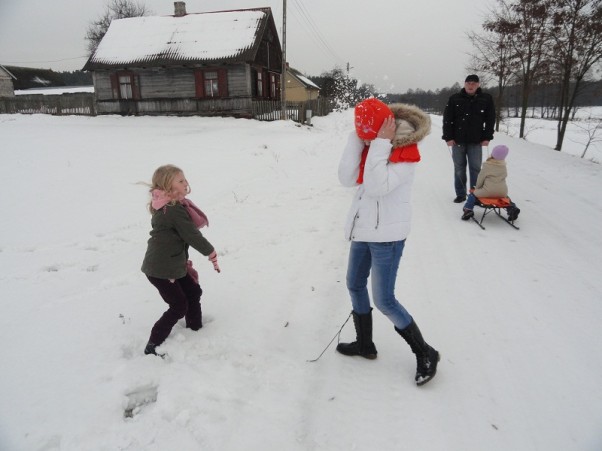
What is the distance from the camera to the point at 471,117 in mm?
6254

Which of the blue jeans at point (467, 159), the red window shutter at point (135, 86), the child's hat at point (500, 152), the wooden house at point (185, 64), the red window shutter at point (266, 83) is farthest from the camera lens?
the red window shutter at point (266, 83)

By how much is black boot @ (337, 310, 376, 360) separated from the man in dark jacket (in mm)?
4815

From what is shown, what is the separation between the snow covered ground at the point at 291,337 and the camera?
2.30 m

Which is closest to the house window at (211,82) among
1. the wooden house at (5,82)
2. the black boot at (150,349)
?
the black boot at (150,349)

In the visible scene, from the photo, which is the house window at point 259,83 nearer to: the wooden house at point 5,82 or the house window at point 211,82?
the house window at point 211,82

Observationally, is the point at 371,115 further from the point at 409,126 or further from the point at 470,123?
the point at 470,123

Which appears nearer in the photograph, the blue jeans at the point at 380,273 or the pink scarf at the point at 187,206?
the blue jeans at the point at 380,273

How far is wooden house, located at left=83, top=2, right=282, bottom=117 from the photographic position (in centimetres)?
2247

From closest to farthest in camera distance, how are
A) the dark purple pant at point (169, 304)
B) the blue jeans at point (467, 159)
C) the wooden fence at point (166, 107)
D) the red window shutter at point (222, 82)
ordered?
1. the dark purple pant at point (169, 304)
2. the blue jeans at point (467, 159)
3. the red window shutter at point (222, 82)
4. the wooden fence at point (166, 107)

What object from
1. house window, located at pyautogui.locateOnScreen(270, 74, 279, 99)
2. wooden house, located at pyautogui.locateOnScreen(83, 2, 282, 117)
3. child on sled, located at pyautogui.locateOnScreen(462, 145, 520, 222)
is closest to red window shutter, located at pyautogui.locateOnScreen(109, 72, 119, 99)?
wooden house, located at pyautogui.locateOnScreen(83, 2, 282, 117)

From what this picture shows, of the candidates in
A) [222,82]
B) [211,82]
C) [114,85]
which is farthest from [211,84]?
[114,85]

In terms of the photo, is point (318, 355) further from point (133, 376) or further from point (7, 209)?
point (7, 209)

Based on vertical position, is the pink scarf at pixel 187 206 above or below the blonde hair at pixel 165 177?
below

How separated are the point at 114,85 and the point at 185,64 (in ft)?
20.1
